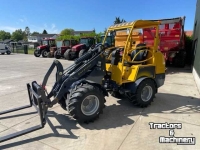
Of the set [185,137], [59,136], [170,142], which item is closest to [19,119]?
[59,136]

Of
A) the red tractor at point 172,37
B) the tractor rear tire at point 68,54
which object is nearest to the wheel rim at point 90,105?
the red tractor at point 172,37

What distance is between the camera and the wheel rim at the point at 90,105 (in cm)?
349

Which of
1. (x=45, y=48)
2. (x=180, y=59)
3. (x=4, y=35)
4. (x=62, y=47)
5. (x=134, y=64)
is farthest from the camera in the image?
(x=4, y=35)

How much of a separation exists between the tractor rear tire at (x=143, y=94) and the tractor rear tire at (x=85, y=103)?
3.44 feet

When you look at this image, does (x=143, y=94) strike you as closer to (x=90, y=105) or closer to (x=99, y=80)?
(x=99, y=80)

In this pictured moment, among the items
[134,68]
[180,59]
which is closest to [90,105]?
[134,68]

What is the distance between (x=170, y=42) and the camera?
9703 mm

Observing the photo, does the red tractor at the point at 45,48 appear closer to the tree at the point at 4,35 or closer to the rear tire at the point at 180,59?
the rear tire at the point at 180,59

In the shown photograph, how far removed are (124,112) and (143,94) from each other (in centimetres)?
79

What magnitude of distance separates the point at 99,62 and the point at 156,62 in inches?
67.2

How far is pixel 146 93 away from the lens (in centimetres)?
448

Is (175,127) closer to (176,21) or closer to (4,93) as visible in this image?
A: (4,93)

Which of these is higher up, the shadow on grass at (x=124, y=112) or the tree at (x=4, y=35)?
the tree at (x=4, y=35)

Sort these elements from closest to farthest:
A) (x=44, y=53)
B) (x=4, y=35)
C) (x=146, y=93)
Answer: (x=146, y=93) < (x=44, y=53) < (x=4, y=35)
